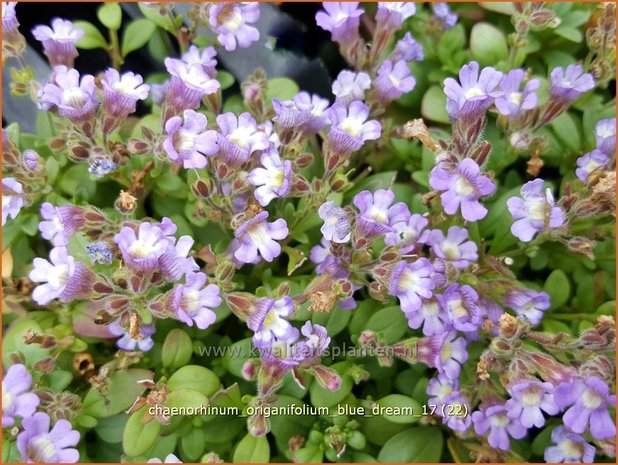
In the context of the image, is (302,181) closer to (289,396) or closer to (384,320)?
(384,320)

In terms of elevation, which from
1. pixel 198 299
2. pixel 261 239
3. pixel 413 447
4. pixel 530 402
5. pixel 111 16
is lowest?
pixel 413 447

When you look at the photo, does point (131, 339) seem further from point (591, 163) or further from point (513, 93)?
point (591, 163)

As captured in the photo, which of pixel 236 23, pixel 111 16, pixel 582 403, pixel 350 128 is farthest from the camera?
pixel 111 16

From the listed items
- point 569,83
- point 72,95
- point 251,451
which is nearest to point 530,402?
point 251,451

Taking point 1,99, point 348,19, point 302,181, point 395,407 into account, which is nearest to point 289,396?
point 395,407

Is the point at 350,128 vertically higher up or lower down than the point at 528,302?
higher up

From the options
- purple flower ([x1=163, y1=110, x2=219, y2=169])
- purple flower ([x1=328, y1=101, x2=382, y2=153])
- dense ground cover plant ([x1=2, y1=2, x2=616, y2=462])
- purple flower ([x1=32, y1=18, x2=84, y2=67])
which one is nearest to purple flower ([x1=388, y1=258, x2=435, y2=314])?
dense ground cover plant ([x1=2, y1=2, x2=616, y2=462])

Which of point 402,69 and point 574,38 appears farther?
point 574,38
